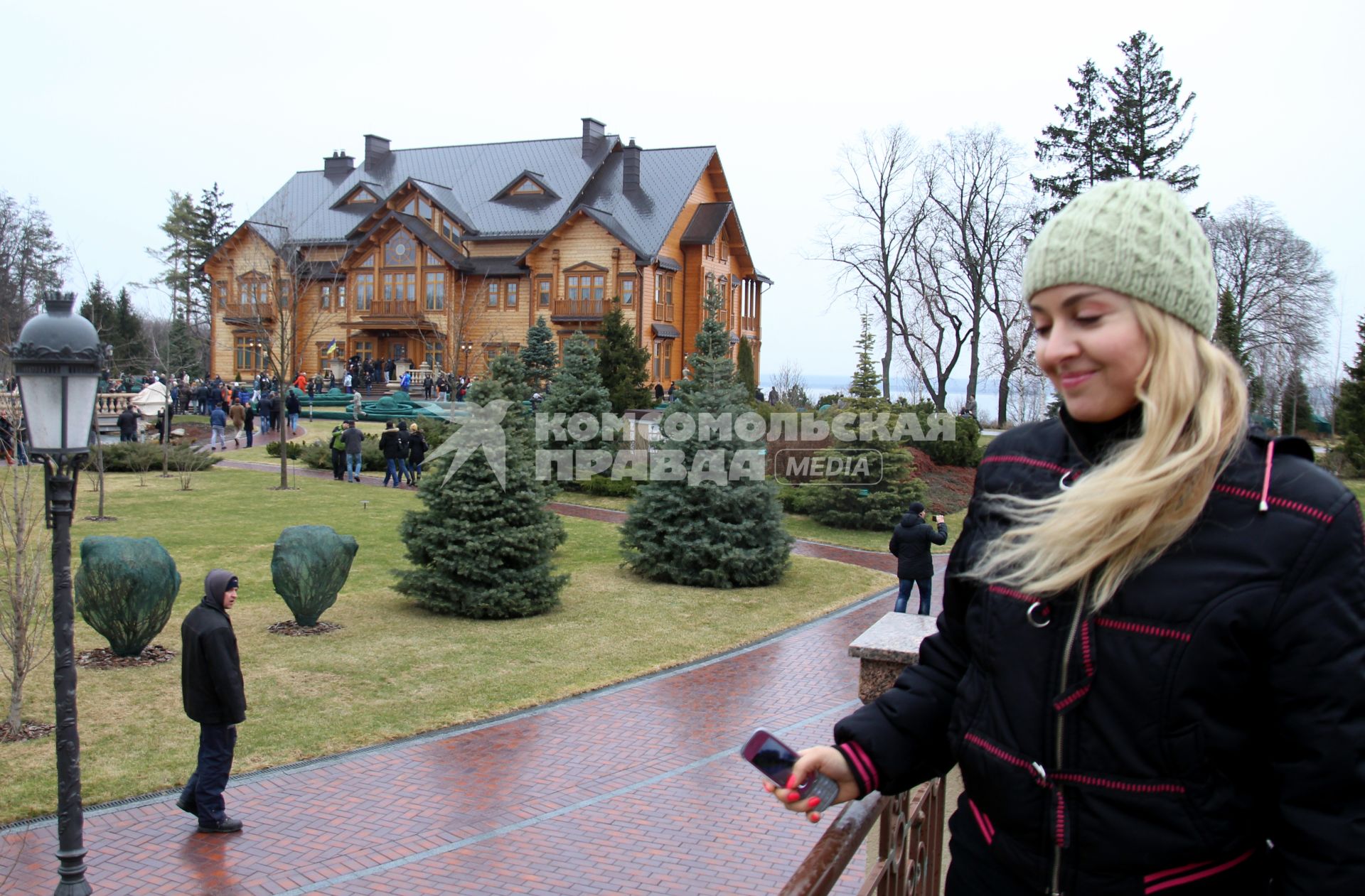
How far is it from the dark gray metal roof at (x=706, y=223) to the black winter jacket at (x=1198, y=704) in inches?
1905

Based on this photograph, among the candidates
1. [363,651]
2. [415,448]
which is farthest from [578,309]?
[363,651]

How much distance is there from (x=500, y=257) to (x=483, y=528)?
3675 centimetres

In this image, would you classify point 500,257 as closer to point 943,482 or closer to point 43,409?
point 943,482

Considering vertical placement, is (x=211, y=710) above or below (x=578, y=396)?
below

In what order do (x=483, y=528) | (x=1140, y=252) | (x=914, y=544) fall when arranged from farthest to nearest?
1. (x=914, y=544)
2. (x=483, y=528)
3. (x=1140, y=252)

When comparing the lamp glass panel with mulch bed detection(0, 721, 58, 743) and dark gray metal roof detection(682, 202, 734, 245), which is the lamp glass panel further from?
dark gray metal roof detection(682, 202, 734, 245)

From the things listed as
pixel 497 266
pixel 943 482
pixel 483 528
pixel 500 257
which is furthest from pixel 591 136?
pixel 483 528

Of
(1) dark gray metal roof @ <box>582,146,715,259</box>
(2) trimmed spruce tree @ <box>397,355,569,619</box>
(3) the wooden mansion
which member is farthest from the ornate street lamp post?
(1) dark gray metal roof @ <box>582,146,715,259</box>

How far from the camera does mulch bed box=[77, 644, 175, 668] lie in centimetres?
1138

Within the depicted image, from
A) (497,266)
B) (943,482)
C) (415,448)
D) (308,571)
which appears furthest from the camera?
(497,266)

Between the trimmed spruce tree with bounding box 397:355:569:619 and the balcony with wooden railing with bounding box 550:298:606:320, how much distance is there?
32.0 m

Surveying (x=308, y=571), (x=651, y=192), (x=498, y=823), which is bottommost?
(x=498, y=823)

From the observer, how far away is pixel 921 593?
50.4ft

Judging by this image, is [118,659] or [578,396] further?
[578,396]
